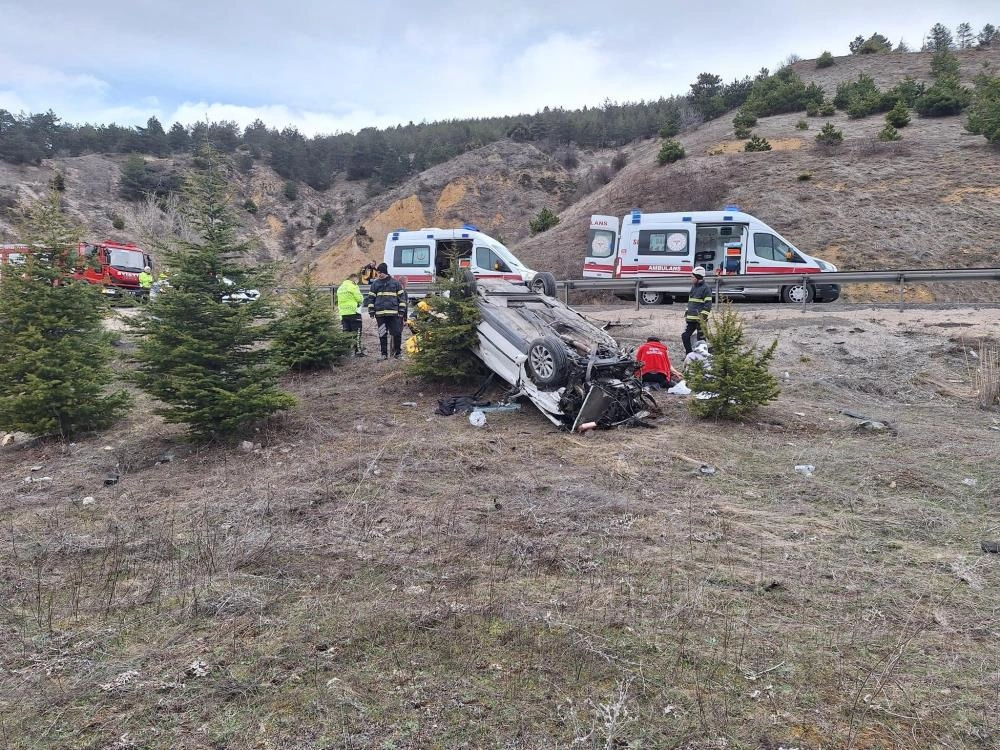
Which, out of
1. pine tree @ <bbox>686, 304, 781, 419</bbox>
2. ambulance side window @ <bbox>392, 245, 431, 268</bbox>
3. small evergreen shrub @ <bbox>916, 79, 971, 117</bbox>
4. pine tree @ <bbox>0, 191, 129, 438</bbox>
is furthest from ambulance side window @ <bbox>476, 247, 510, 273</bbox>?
small evergreen shrub @ <bbox>916, 79, 971, 117</bbox>

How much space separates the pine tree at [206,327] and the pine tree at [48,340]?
152cm

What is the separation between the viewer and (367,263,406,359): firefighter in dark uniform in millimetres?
12031

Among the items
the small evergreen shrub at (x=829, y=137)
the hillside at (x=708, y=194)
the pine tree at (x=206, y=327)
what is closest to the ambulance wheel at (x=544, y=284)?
the hillside at (x=708, y=194)

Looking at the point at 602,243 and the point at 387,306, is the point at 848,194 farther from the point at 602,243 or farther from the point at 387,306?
the point at 387,306

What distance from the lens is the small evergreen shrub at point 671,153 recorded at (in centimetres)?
3009

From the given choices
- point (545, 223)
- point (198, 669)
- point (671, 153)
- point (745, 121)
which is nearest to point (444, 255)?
point (545, 223)

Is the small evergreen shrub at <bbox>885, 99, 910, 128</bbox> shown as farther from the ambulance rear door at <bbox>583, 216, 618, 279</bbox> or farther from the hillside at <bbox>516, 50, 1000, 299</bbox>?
the ambulance rear door at <bbox>583, 216, 618, 279</bbox>

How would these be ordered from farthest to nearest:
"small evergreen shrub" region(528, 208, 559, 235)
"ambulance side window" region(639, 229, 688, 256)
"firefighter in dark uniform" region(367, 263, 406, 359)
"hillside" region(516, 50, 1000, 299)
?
"small evergreen shrub" region(528, 208, 559, 235), "hillside" region(516, 50, 1000, 299), "ambulance side window" region(639, 229, 688, 256), "firefighter in dark uniform" region(367, 263, 406, 359)

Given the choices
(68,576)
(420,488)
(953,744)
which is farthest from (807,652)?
(68,576)

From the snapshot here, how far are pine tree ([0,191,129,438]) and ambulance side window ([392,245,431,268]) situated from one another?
10.9 metres

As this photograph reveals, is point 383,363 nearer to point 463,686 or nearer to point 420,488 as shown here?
point 420,488

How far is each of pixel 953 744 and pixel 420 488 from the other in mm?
4225

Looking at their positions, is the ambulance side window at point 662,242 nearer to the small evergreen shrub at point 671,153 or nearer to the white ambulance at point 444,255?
the white ambulance at point 444,255

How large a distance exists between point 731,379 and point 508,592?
5119mm
